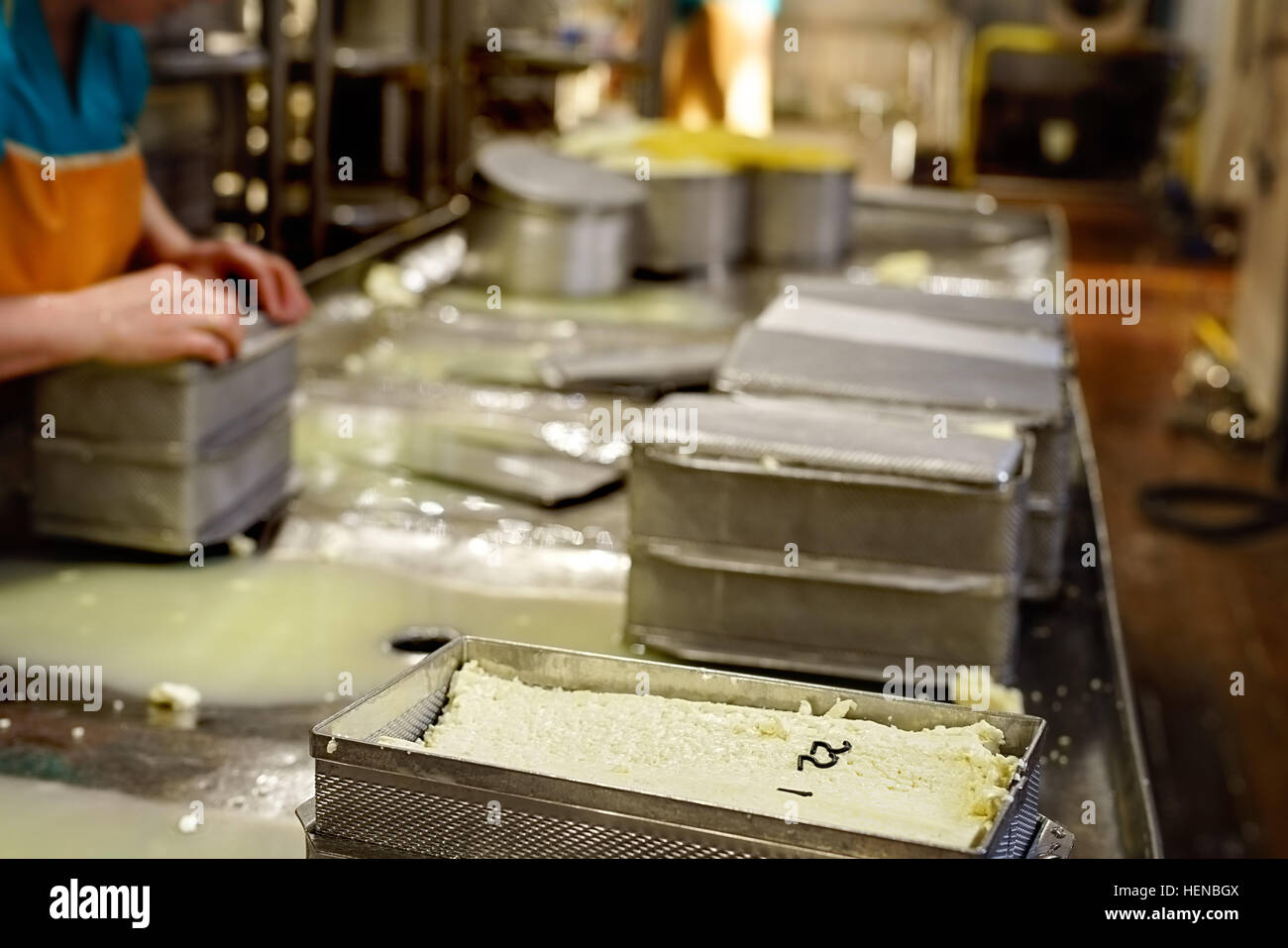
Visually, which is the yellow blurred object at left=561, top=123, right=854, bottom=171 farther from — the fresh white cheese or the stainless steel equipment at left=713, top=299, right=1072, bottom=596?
the fresh white cheese

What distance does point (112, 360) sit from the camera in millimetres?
1599

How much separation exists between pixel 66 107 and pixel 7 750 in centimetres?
84

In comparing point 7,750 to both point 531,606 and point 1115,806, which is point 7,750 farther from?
point 1115,806

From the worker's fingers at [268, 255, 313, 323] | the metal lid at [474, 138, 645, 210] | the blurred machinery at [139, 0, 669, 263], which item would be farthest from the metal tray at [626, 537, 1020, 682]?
the blurred machinery at [139, 0, 669, 263]

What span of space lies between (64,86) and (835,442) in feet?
3.34

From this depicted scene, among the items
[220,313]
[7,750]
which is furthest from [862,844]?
[220,313]

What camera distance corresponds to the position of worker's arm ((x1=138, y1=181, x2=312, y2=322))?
192 centimetres

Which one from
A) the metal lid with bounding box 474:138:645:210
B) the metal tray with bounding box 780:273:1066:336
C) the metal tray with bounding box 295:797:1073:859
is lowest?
the metal tray with bounding box 295:797:1073:859

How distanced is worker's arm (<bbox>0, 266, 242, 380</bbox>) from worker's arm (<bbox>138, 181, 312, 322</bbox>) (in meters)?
0.30

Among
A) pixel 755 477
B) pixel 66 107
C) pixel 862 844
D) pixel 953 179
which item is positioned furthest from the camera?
pixel 953 179

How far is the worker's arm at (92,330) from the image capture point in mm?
1562

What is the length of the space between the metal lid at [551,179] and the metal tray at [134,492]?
1.44 m

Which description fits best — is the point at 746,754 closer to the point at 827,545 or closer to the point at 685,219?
the point at 827,545

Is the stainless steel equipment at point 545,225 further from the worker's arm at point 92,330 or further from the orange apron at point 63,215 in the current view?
the worker's arm at point 92,330
